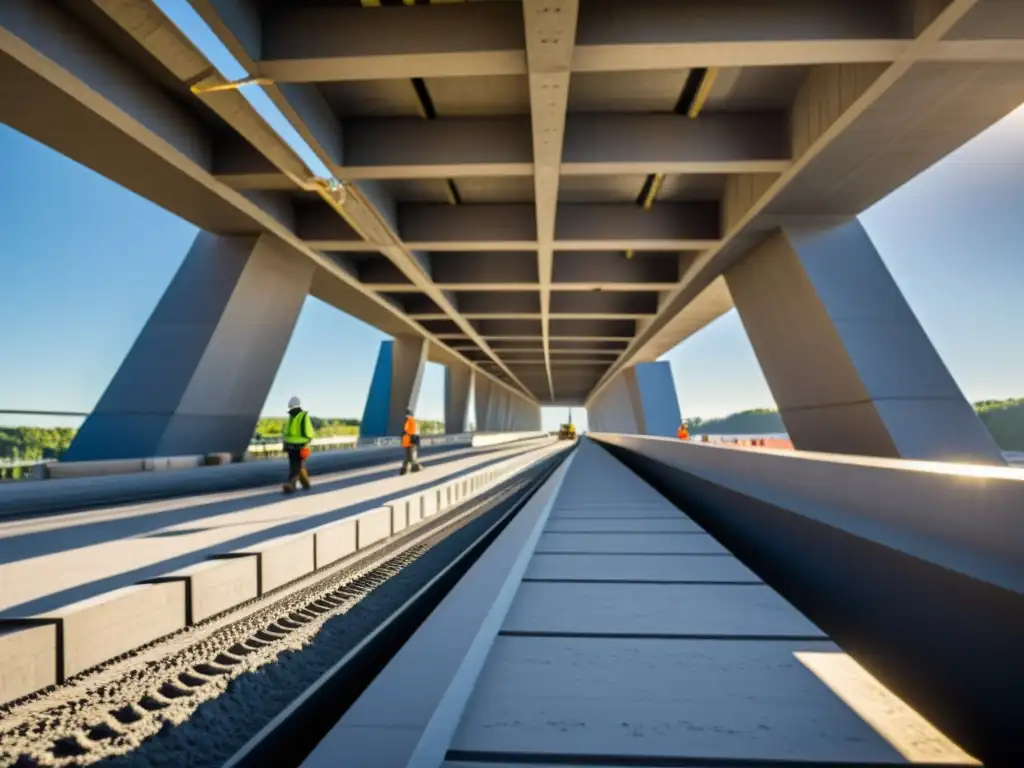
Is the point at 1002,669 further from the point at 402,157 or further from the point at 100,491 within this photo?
the point at 100,491

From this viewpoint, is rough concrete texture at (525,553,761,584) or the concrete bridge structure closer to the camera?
rough concrete texture at (525,553,761,584)

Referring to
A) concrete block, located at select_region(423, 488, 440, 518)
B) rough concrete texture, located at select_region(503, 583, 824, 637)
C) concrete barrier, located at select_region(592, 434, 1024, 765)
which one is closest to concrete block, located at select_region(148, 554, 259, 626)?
rough concrete texture, located at select_region(503, 583, 824, 637)

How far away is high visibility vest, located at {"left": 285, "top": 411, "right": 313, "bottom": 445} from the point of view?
32.6 ft

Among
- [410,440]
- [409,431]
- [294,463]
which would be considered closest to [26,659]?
[294,463]

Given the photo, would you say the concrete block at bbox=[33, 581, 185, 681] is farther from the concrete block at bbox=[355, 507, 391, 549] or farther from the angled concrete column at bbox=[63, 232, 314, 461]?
the angled concrete column at bbox=[63, 232, 314, 461]

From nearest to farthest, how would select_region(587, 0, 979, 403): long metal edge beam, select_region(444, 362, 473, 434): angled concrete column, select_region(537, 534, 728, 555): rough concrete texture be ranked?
select_region(537, 534, 728, 555): rough concrete texture, select_region(587, 0, 979, 403): long metal edge beam, select_region(444, 362, 473, 434): angled concrete column

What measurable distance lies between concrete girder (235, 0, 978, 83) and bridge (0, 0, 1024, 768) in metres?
0.04

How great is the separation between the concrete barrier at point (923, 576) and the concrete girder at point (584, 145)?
5.44 m

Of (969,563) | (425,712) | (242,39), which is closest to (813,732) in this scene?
(969,563)

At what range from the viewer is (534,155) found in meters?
8.87

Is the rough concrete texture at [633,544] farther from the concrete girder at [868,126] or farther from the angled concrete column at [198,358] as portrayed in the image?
the angled concrete column at [198,358]

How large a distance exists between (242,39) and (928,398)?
1082cm

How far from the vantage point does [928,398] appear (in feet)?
32.2

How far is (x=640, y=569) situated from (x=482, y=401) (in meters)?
50.5
